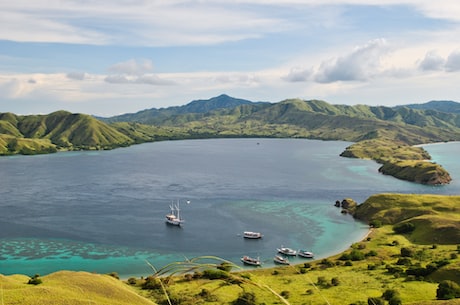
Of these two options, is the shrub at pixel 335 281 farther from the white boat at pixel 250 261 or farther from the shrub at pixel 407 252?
the shrub at pixel 407 252

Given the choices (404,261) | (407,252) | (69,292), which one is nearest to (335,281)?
(404,261)

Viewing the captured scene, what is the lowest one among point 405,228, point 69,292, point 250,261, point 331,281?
point 250,261

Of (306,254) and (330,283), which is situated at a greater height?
(330,283)

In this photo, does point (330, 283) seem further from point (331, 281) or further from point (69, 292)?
point (69, 292)

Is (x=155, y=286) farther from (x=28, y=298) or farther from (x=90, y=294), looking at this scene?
(x=28, y=298)

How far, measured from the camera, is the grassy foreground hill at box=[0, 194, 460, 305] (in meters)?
64.6

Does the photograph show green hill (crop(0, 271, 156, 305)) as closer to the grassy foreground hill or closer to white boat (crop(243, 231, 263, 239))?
the grassy foreground hill

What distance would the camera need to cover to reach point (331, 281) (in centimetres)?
8269

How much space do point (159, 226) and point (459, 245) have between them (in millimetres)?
92321

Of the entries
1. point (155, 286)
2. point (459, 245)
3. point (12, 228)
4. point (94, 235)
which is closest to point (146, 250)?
point (94, 235)

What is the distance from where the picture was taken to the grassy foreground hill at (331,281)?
6456 centimetres

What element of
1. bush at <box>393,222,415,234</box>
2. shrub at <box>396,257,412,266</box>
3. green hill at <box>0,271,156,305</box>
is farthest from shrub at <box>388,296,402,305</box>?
bush at <box>393,222,415,234</box>

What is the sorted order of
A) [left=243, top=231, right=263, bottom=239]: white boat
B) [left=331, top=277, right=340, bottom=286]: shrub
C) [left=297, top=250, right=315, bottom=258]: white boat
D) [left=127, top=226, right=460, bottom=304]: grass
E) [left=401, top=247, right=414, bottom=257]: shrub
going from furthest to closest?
[left=243, top=231, right=263, bottom=239]: white boat
[left=297, top=250, right=315, bottom=258]: white boat
[left=401, top=247, right=414, bottom=257]: shrub
[left=331, top=277, right=340, bottom=286]: shrub
[left=127, top=226, right=460, bottom=304]: grass

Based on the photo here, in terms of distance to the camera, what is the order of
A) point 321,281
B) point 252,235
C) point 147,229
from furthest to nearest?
1. point 147,229
2. point 252,235
3. point 321,281
